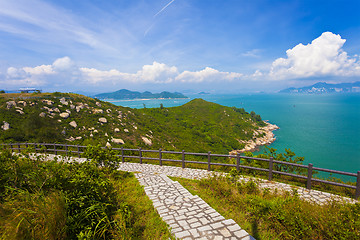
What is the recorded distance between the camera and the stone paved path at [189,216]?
413cm

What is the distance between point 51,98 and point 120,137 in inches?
701

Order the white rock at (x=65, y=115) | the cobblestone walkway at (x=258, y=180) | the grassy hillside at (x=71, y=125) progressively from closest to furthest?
the cobblestone walkway at (x=258, y=180)
the grassy hillside at (x=71, y=125)
the white rock at (x=65, y=115)

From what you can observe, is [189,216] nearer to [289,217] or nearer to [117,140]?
[289,217]

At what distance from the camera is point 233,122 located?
78.1 meters

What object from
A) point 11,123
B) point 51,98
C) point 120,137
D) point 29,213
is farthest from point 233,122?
point 29,213

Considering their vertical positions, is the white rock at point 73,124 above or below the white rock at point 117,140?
above

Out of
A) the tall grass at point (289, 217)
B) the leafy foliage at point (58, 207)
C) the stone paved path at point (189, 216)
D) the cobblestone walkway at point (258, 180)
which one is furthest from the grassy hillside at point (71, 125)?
the tall grass at point (289, 217)

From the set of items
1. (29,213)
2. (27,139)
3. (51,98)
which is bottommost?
(27,139)

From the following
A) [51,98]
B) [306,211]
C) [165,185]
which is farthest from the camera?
[51,98]

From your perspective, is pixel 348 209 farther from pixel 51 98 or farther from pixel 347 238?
pixel 51 98

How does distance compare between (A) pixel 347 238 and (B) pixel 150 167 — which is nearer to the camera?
(A) pixel 347 238

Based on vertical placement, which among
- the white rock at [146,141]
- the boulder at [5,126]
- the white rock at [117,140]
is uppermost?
the boulder at [5,126]

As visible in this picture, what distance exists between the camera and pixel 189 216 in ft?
16.2

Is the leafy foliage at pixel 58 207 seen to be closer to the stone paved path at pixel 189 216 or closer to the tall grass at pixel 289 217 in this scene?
the stone paved path at pixel 189 216
